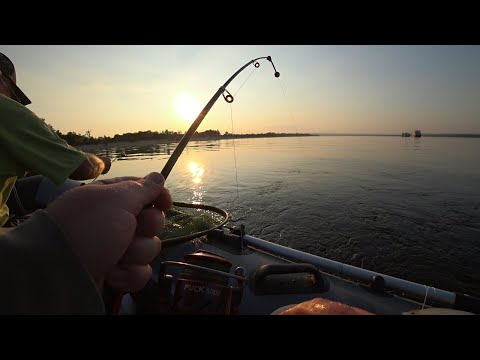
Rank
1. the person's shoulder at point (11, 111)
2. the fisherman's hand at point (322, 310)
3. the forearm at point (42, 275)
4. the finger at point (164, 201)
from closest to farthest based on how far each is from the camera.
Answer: the forearm at point (42, 275), the finger at point (164, 201), the fisherman's hand at point (322, 310), the person's shoulder at point (11, 111)

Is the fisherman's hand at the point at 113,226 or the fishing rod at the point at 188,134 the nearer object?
the fisherman's hand at the point at 113,226

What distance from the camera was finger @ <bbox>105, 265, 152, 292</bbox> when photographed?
870mm

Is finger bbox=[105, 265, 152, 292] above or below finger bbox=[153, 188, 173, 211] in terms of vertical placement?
below

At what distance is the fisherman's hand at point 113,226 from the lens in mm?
630

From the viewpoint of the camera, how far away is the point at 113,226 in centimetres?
73

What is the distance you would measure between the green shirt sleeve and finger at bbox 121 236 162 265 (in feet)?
6.99

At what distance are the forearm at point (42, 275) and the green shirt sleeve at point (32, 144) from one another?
7.73 feet

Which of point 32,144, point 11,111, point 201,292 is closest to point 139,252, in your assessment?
point 201,292

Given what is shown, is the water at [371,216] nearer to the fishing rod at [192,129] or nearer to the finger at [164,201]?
the fishing rod at [192,129]

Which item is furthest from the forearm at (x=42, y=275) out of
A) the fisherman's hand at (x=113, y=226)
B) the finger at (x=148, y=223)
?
the finger at (x=148, y=223)

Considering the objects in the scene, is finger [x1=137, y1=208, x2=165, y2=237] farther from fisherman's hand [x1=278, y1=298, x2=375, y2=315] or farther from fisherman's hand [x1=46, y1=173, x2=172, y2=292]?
fisherman's hand [x1=278, y1=298, x2=375, y2=315]

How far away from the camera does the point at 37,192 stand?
4941 millimetres

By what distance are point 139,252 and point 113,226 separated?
0.21 metres

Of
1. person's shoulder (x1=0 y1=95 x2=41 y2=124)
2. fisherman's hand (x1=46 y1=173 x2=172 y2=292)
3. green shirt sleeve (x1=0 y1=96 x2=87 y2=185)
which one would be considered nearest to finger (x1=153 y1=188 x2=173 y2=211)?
fisherman's hand (x1=46 y1=173 x2=172 y2=292)
